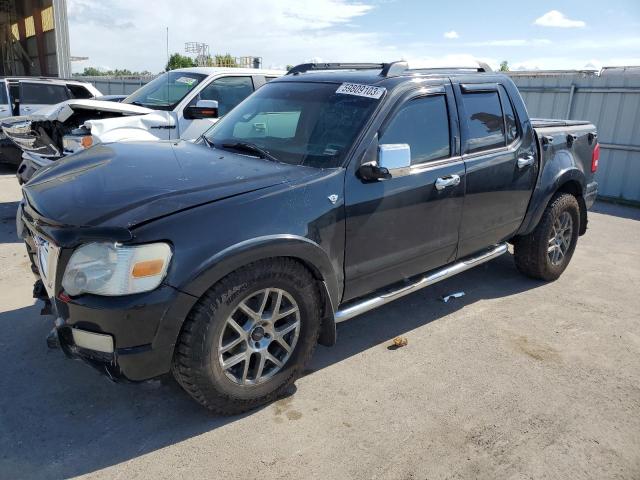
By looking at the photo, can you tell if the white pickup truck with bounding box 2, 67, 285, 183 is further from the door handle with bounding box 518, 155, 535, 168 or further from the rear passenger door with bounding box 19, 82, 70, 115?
the rear passenger door with bounding box 19, 82, 70, 115

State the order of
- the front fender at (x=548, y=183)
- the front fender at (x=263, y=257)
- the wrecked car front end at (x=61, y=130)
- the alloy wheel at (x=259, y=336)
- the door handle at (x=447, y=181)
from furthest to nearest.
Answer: the wrecked car front end at (x=61, y=130), the front fender at (x=548, y=183), the door handle at (x=447, y=181), the alloy wheel at (x=259, y=336), the front fender at (x=263, y=257)

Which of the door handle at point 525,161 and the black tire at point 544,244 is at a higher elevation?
the door handle at point 525,161

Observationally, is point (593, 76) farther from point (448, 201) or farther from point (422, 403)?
point (422, 403)

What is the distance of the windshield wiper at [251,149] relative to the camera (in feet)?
11.3

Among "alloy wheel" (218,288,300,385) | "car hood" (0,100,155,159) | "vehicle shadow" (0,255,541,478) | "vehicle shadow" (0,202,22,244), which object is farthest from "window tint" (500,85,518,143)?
"vehicle shadow" (0,202,22,244)

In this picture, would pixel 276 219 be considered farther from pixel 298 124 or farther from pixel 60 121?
pixel 60 121

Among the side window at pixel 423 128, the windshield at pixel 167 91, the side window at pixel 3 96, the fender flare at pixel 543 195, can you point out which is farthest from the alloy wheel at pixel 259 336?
the side window at pixel 3 96

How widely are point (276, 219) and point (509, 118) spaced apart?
8.63 ft

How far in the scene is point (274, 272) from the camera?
2.85m

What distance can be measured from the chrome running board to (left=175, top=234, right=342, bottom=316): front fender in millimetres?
212

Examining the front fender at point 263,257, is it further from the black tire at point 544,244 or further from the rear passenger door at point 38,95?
the rear passenger door at point 38,95

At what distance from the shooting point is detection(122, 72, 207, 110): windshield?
23.2 feet

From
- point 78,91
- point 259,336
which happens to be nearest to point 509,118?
point 259,336

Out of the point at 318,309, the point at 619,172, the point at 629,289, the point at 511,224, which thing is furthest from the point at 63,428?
the point at 619,172
